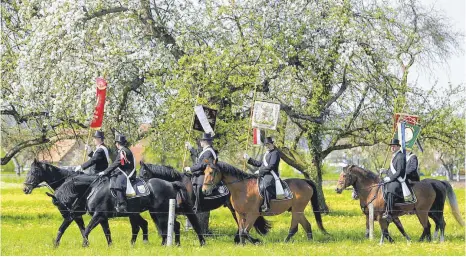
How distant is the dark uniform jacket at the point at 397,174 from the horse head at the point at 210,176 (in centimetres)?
472

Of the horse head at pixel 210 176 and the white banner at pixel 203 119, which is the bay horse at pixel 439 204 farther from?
the horse head at pixel 210 176

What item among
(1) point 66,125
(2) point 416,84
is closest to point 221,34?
(1) point 66,125

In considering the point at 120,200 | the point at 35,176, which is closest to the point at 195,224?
the point at 120,200

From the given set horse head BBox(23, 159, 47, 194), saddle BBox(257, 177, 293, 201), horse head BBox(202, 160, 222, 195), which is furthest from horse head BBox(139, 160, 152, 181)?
saddle BBox(257, 177, 293, 201)

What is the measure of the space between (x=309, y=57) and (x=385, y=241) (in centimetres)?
706

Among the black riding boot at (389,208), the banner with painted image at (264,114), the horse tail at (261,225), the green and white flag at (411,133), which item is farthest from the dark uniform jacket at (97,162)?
the green and white flag at (411,133)

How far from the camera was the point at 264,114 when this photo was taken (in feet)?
72.0

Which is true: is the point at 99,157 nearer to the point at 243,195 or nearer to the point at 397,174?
the point at 243,195

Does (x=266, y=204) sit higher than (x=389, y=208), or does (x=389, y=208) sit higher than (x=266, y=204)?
(x=266, y=204)

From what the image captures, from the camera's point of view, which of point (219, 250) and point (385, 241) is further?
point (385, 241)

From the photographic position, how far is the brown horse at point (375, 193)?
20.5m

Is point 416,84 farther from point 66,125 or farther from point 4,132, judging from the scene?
point 4,132

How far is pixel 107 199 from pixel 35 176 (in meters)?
1.92

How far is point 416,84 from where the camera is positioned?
89.4ft
